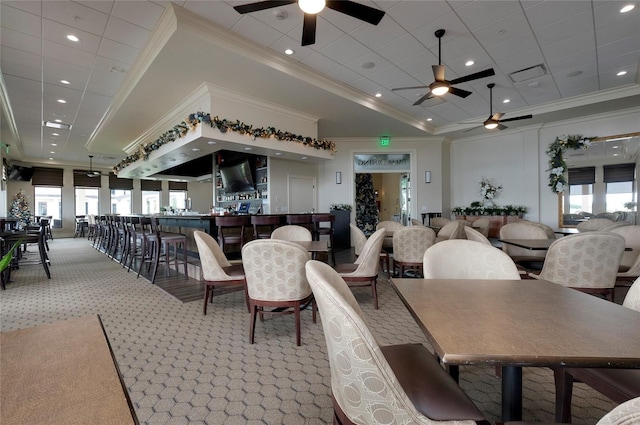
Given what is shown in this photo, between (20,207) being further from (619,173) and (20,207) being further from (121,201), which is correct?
(619,173)

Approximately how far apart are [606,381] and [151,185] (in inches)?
673

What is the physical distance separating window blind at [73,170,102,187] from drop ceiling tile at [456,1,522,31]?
16.5 meters

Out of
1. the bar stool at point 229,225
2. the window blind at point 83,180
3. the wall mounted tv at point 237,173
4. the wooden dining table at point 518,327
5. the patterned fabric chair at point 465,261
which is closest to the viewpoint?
the wooden dining table at point 518,327

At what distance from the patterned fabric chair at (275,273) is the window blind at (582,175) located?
27.3ft

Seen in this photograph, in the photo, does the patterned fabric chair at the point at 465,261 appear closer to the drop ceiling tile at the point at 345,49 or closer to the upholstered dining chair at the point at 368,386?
the upholstered dining chair at the point at 368,386

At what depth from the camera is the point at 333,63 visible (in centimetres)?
508

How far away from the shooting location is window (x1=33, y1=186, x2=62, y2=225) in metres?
13.3

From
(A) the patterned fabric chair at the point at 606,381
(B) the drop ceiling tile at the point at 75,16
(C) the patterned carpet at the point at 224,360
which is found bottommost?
(C) the patterned carpet at the point at 224,360

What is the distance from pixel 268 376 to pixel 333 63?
4.85 metres

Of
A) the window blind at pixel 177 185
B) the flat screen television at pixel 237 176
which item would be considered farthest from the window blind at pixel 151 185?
the flat screen television at pixel 237 176

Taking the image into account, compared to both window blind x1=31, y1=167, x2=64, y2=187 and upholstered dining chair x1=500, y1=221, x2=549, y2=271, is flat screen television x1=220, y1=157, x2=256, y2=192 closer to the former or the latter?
upholstered dining chair x1=500, y1=221, x2=549, y2=271

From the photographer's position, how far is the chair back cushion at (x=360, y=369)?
85cm

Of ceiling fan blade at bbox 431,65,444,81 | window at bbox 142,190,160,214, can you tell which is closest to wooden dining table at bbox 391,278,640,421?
ceiling fan blade at bbox 431,65,444,81

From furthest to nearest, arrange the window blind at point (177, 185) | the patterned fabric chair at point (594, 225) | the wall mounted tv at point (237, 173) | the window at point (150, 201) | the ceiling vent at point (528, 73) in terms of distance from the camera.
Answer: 1. the window blind at point (177, 185)
2. the window at point (150, 201)
3. the wall mounted tv at point (237, 173)
4. the ceiling vent at point (528, 73)
5. the patterned fabric chair at point (594, 225)
